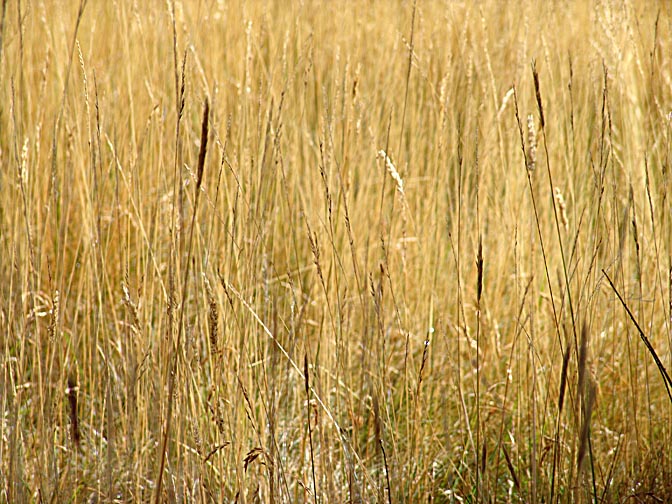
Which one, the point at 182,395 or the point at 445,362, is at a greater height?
the point at 182,395

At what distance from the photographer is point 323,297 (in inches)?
63.2

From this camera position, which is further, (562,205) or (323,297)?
(323,297)

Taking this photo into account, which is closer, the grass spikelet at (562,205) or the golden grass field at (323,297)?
the golden grass field at (323,297)

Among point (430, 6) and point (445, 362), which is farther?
point (430, 6)

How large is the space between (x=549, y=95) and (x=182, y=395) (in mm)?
1505

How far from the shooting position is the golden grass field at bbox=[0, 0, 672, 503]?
107cm

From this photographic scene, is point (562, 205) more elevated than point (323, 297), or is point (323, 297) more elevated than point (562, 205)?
point (562, 205)

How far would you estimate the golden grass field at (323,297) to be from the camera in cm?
107

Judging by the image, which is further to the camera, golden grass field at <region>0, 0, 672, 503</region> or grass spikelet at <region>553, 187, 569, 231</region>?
grass spikelet at <region>553, 187, 569, 231</region>

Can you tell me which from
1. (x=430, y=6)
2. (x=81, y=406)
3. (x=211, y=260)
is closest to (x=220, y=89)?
(x=211, y=260)

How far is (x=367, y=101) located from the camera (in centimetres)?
205

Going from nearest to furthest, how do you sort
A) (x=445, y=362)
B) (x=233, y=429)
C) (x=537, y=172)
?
(x=233, y=429) → (x=445, y=362) → (x=537, y=172)

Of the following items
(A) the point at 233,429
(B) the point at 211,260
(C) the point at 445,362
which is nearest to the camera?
(A) the point at 233,429

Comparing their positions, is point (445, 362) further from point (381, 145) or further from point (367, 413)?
point (381, 145)
